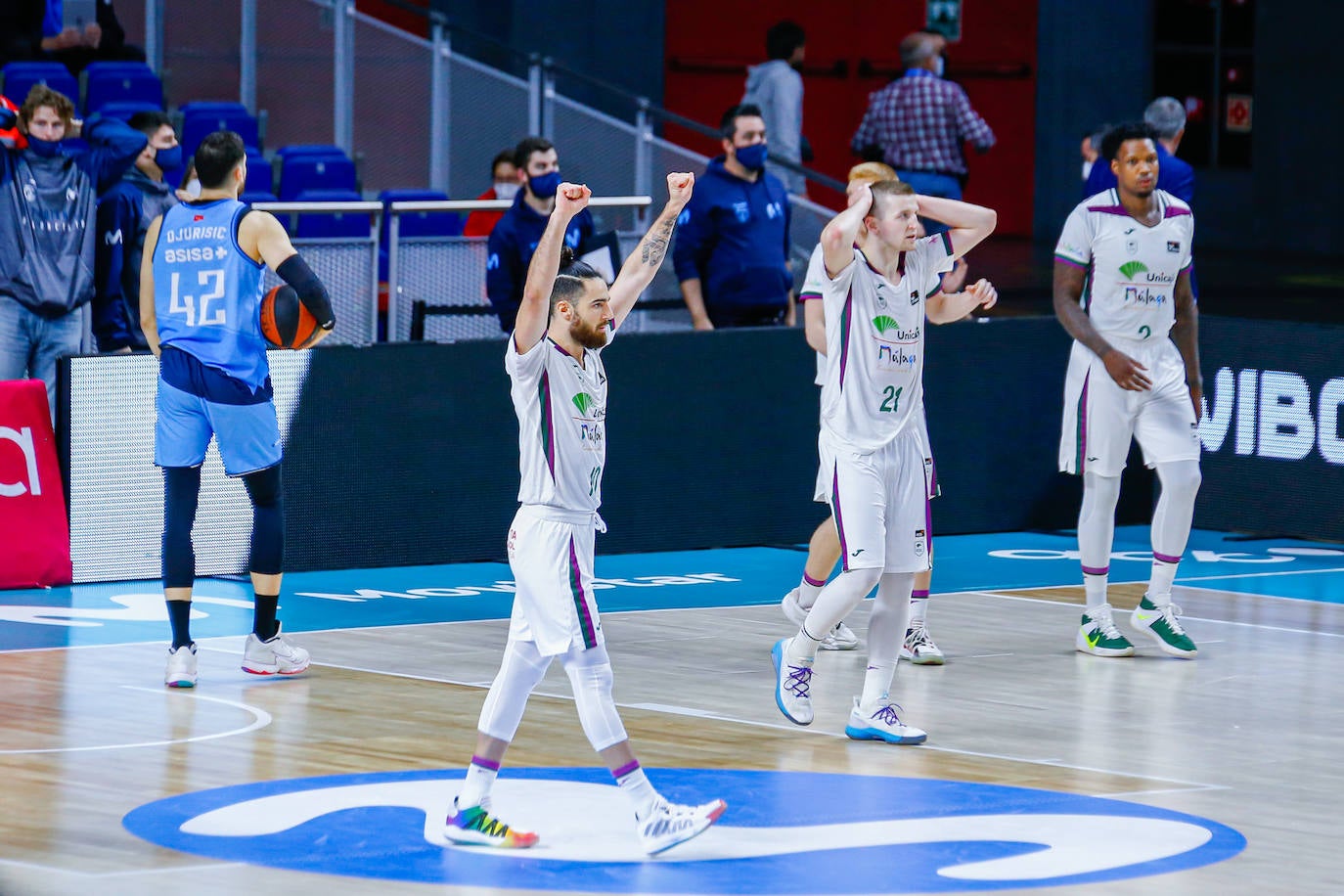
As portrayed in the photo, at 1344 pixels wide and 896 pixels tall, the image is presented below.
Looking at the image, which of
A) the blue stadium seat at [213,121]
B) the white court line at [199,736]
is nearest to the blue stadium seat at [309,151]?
the blue stadium seat at [213,121]

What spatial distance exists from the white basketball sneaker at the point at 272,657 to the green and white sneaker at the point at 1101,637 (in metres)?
3.54

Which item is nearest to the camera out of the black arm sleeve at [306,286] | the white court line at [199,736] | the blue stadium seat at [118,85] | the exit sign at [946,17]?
the white court line at [199,736]

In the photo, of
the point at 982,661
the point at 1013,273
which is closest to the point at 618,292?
the point at 982,661

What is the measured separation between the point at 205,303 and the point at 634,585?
374cm

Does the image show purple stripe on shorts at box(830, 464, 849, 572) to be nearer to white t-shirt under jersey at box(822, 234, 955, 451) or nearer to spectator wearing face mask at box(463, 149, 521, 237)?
white t-shirt under jersey at box(822, 234, 955, 451)

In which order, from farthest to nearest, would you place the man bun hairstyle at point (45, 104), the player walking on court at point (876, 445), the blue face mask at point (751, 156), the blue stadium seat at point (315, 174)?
the blue stadium seat at point (315, 174) < the blue face mask at point (751, 156) < the man bun hairstyle at point (45, 104) < the player walking on court at point (876, 445)

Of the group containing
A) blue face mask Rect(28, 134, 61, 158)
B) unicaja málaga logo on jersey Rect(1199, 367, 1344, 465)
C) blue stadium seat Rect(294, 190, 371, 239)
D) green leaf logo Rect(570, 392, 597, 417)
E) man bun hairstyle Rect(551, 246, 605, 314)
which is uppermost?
blue face mask Rect(28, 134, 61, 158)

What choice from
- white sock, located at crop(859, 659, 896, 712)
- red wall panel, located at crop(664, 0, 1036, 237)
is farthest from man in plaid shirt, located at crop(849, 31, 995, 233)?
red wall panel, located at crop(664, 0, 1036, 237)

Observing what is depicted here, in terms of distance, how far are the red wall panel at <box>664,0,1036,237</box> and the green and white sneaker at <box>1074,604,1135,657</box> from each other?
15427mm

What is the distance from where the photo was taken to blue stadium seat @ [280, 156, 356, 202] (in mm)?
15664

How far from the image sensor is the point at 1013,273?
24.0m

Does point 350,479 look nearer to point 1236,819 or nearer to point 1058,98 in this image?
point 1236,819

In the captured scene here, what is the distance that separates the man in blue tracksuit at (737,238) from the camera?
1345cm

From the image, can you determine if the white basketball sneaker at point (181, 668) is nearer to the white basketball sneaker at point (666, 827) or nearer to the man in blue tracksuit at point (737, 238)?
the white basketball sneaker at point (666, 827)
